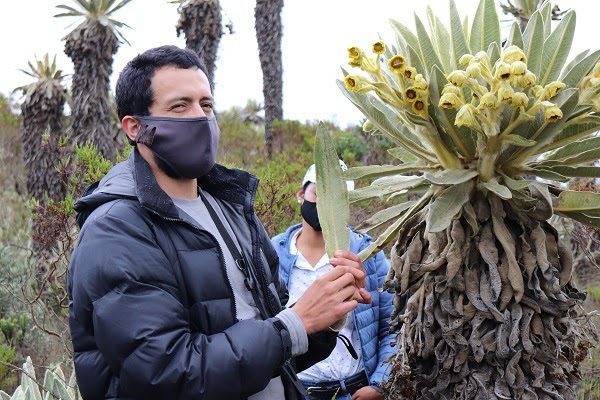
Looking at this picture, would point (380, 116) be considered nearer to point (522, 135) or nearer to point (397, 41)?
point (397, 41)

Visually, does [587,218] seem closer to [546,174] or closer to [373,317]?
[546,174]

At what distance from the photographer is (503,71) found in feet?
6.26

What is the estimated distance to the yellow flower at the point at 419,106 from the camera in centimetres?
208

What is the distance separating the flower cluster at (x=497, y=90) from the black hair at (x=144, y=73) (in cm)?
90

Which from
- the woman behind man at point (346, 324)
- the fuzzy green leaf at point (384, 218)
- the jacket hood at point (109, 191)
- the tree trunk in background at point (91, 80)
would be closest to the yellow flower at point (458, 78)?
the fuzzy green leaf at point (384, 218)

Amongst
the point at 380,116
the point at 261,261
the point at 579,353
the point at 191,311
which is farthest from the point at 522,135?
the point at 191,311

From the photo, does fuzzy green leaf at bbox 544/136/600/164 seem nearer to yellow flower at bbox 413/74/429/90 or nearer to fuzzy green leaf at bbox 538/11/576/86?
fuzzy green leaf at bbox 538/11/576/86

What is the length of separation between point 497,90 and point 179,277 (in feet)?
3.54

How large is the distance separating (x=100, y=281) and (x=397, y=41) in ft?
4.08

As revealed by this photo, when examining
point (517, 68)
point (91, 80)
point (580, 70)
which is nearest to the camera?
point (517, 68)

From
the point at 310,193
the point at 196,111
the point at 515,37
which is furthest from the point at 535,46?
the point at 310,193

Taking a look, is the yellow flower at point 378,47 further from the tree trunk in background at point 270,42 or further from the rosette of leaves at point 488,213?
the tree trunk in background at point 270,42

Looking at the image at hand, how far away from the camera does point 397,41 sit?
7.80 feet

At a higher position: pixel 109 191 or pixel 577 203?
pixel 109 191
